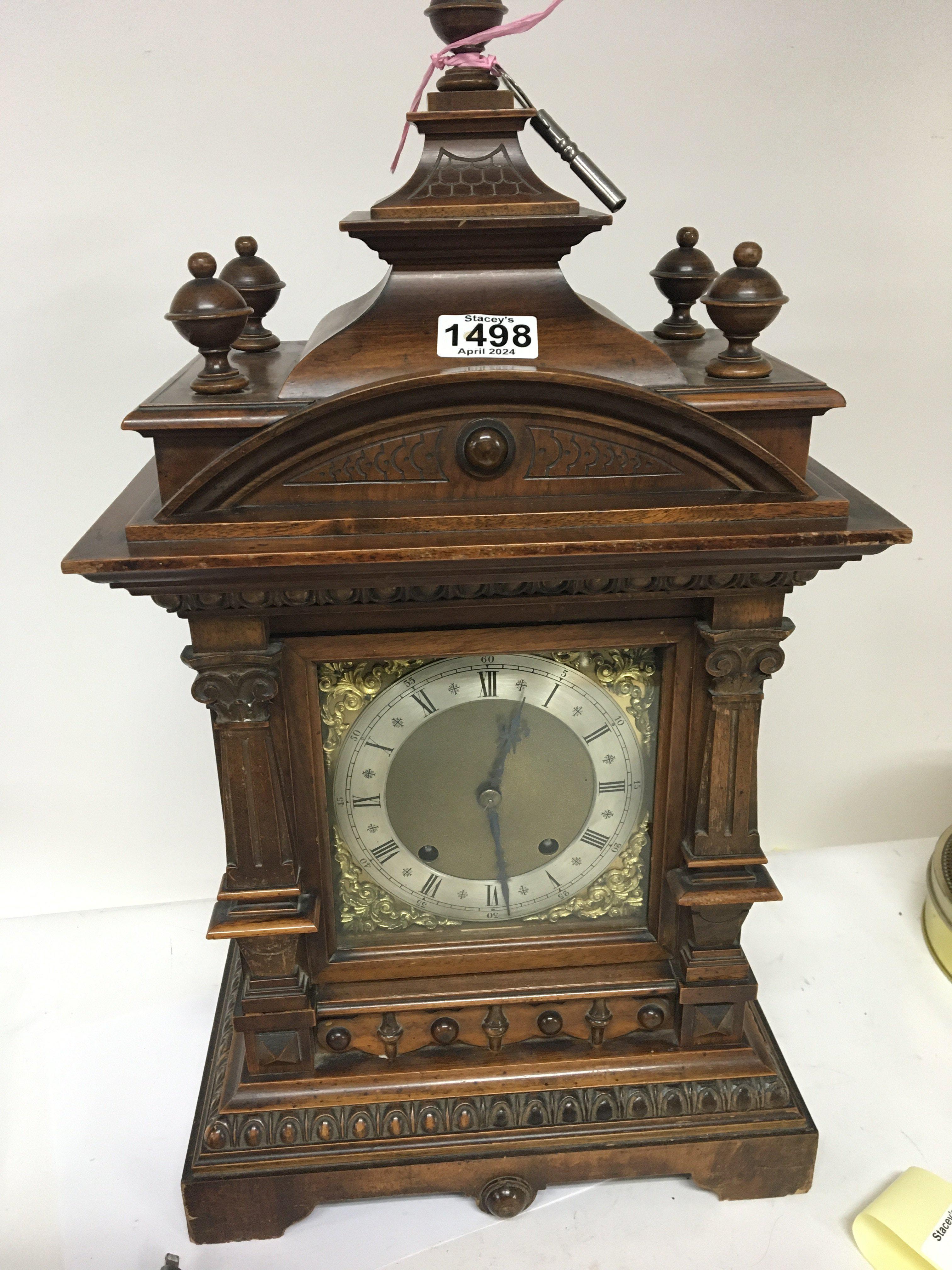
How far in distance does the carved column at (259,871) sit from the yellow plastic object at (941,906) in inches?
42.7

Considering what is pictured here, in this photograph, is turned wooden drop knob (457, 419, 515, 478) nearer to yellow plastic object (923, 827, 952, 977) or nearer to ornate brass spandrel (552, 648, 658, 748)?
ornate brass spandrel (552, 648, 658, 748)

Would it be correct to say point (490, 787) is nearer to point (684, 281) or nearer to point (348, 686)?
point (348, 686)

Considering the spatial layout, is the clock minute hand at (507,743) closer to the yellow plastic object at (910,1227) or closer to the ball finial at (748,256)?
the ball finial at (748,256)

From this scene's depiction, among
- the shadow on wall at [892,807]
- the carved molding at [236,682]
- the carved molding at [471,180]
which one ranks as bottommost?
the shadow on wall at [892,807]

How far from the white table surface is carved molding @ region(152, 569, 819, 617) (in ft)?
2.74

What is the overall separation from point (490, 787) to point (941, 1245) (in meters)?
0.78

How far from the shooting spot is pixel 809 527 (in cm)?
118

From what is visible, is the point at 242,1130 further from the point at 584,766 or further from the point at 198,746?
the point at 198,746

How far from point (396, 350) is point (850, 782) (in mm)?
1548

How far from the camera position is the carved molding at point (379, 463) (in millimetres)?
1124

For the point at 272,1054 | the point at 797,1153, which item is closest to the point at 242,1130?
the point at 272,1054

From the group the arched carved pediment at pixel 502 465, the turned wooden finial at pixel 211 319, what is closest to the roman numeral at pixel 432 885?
the arched carved pediment at pixel 502 465

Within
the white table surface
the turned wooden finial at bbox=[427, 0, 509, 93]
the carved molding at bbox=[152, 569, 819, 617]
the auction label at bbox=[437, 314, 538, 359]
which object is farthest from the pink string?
the white table surface

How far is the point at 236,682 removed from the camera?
1.24 metres
